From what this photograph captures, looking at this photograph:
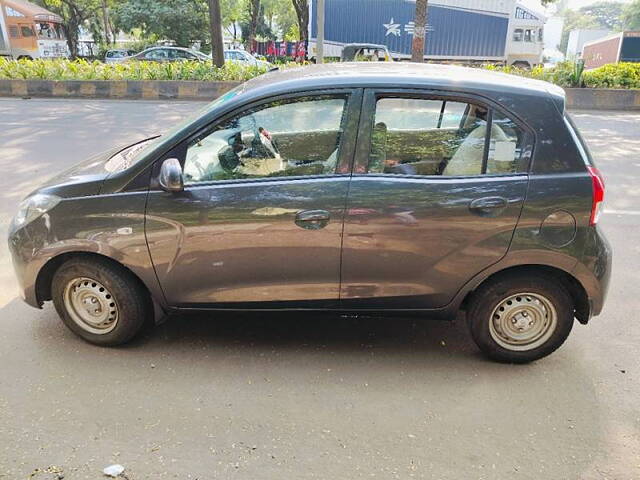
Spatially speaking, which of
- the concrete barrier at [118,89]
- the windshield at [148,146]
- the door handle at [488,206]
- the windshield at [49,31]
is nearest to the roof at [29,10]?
the windshield at [49,31]

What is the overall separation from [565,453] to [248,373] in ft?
5.72

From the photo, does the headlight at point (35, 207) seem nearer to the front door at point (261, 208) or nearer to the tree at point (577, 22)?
the front door at point (261, 208)

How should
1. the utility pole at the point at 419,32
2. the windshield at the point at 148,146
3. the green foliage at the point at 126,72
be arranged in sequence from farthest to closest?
the green foliage at the point at 126,72
the utility pole at the point at 419,32
the windshield at the point at 148,146

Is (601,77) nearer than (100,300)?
No

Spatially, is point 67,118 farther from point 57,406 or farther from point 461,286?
point 461,286

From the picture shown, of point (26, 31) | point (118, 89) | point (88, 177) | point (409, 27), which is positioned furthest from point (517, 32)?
point (26, 31)

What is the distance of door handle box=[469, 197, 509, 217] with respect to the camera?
9.43ft

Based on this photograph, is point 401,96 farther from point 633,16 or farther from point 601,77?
point 633,16

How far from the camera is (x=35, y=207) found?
125 inches

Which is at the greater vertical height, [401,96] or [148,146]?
[401,96]

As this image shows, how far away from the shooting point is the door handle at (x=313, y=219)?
2.90 metres

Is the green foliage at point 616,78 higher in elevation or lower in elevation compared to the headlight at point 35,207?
higher

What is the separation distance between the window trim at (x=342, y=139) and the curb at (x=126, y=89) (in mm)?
12663

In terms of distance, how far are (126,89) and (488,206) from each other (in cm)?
1465
